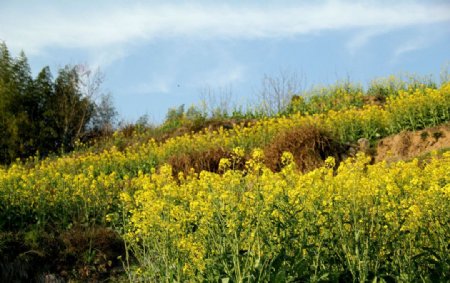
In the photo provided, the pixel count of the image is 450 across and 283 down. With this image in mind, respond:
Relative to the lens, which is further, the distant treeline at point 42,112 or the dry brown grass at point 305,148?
the distant treeline at point 42,112

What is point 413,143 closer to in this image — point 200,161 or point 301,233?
point 200,161

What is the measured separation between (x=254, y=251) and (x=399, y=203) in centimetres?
A: 160

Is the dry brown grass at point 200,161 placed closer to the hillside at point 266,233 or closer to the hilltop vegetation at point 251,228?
the hilltop vegetation at point 251,228

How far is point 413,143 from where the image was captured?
40.0ft

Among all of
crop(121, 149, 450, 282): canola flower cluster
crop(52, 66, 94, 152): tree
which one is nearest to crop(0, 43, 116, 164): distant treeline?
crop(52, 66, 94, 152): tree

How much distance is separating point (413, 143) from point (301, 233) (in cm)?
799

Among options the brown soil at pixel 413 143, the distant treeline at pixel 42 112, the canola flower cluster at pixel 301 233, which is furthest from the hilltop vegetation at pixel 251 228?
the distant treeline at pixel 42 112

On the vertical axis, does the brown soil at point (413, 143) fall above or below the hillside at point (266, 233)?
above

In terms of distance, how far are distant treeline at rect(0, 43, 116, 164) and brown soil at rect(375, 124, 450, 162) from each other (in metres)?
13.7

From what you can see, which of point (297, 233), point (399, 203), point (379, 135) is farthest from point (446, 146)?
point (297, 233)

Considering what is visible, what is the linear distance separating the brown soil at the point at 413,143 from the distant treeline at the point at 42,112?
13725 mm

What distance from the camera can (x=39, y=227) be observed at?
29.0 feet

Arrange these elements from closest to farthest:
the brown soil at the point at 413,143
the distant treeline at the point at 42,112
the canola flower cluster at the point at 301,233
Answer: the canola flower cluster at the point at 301,233 → the brown soil at the point at 413,143 → the distant treeline at the point at 42,112

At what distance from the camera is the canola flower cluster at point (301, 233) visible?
466 centimetres
